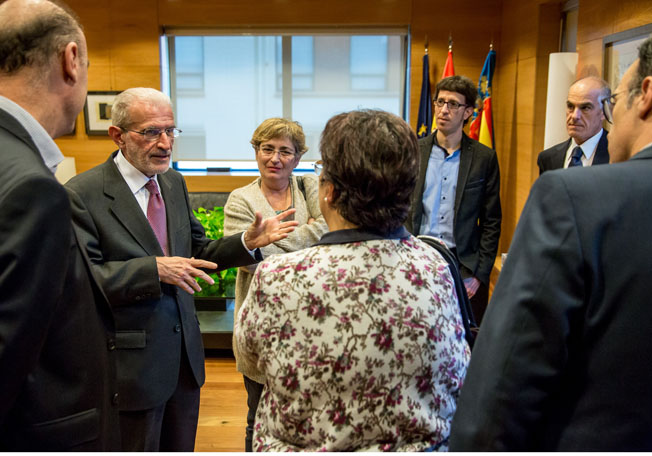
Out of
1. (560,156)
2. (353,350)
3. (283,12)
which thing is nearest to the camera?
(353,350)

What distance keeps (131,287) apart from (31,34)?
88 centimetres

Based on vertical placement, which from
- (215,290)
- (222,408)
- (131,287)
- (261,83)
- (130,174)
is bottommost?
(222,408)

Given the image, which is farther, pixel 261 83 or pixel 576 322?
pixel 261 83

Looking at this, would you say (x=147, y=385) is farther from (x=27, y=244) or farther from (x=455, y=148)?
(x=455, y=148)

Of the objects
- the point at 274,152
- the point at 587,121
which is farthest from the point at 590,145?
the point at 274,152

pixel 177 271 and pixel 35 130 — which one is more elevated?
pixel 35 130

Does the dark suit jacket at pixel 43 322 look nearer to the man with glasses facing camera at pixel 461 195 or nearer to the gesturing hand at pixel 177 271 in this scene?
the gesturing hand at pixel 177 271

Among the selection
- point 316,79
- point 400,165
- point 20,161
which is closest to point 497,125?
point 316,79

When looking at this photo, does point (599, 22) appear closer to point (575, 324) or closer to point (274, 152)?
point (274, 152)

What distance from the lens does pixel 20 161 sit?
104 centimetres

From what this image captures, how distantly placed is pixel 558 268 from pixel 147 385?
144 cm

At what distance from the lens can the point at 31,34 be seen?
3.84 ft

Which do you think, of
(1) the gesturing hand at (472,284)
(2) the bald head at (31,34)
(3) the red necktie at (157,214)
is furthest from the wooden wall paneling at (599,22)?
(2) the bald head at (31,34)

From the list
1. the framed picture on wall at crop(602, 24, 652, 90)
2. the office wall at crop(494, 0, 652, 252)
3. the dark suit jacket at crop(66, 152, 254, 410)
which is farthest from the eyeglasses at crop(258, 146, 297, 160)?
the office wall at crop(494, 0, 652, 252)
